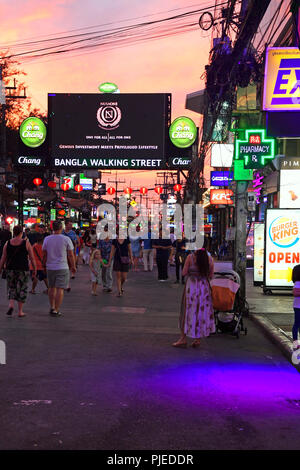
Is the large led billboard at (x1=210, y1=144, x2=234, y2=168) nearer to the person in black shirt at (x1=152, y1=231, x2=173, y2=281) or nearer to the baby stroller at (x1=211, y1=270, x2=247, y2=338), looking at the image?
the person in black shirt at (x1=152, y1=231, x2=173, y2=281)

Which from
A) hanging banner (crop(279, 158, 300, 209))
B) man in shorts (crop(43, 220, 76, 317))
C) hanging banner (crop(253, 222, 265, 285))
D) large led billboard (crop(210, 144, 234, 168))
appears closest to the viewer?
man in shorts (crop(43, 220, 76, 317))

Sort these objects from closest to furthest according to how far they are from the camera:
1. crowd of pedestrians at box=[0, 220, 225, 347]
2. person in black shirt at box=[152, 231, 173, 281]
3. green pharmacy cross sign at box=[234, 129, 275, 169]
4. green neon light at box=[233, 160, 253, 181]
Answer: crowd of pedestrians at box=[0, 220, 225, 347], green neon light at box=[233, 160, 253, 181], green pharmacy cross sign at box=[234, 129, 275, 169], person in black shirt at box=[152, 231, 173, 281]

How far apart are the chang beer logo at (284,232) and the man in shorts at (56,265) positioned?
6352mm

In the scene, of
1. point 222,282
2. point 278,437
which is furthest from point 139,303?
point 278,437

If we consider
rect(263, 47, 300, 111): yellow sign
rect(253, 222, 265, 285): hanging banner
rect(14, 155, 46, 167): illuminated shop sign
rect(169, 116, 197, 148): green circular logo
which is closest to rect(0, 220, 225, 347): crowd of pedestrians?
rect(263, 47, 300, 111): yellow sign

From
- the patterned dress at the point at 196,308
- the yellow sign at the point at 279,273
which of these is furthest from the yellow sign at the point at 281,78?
the yellow sign at the point at 279,273

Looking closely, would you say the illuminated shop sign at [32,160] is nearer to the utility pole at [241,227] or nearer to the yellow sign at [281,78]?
the utility pole at [241,227]

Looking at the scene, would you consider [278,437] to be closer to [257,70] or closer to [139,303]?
[139,303]

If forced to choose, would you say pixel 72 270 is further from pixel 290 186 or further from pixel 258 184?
pixel 258 184

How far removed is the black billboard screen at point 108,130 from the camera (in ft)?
83.9

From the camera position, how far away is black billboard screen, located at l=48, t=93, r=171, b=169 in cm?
2556

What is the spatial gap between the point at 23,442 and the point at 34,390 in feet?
5.41

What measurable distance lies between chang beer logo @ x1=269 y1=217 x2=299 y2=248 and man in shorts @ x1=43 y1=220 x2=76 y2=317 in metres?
6.35

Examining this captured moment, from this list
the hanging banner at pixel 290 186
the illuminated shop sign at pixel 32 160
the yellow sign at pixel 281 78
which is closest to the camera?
the yellow sign at pixel 281 78
